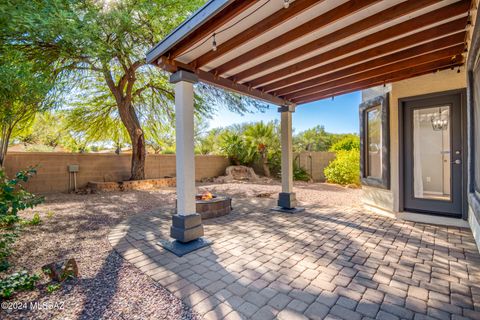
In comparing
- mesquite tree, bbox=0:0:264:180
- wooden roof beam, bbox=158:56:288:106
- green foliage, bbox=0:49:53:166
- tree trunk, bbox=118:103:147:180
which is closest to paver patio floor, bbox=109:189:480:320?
wooden roof beam, bbox=158:56:288:106

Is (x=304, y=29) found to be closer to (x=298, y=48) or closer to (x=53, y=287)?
(x=298, y=48)

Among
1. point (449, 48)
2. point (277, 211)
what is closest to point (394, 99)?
point (449, 48)

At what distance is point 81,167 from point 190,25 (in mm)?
7570

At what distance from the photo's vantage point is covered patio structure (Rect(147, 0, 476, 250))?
7.33 feet

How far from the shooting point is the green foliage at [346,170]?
9.26m

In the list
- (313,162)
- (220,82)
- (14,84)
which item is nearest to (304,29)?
(220,82)

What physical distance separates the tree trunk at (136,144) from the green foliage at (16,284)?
23.2 ft

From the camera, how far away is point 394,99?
4.38 metres

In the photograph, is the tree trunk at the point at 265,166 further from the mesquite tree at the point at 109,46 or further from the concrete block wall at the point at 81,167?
the mesquite tree at the point at 109,46

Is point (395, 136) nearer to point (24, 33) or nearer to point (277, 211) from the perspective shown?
point (277, 211)

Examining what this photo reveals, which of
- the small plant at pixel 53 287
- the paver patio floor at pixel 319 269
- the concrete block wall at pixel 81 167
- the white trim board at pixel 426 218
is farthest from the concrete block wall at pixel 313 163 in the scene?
the small plant at pixel 53 287

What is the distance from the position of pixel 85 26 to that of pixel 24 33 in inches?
43.1

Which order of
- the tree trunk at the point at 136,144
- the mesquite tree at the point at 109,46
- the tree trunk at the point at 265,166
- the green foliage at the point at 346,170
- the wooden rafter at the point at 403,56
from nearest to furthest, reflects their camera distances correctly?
the wooden rafter at the point at 403,56, the mesquite tree at the point at 109,46, the tree trunk at the point at 136,144, the green foliage at the point at 346,170, the tree trunk at the point at 265,166

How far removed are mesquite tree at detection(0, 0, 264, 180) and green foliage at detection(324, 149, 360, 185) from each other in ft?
15.0
